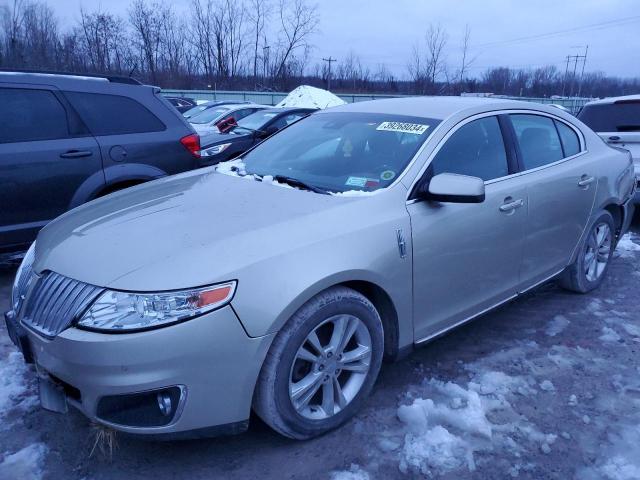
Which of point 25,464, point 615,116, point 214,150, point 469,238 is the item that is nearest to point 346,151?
point 469,238

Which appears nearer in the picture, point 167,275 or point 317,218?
point 167,275

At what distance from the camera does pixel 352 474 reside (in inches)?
88.4

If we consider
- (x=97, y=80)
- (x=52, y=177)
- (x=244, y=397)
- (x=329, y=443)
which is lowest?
(x=329, y=443)

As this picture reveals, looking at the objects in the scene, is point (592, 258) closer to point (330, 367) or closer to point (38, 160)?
point (330, 367)

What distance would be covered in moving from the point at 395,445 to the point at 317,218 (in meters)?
1.16

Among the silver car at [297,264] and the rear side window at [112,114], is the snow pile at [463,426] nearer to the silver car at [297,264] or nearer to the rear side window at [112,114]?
the silver car at [297,264]

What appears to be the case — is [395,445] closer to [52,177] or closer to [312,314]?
[312,314]

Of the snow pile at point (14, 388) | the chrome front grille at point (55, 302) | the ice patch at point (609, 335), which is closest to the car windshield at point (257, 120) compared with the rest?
the snow pile at point (14, 388)

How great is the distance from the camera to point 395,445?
243 cm

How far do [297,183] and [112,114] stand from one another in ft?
8.52

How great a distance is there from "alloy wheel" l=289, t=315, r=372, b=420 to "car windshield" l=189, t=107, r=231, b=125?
38.9 ft

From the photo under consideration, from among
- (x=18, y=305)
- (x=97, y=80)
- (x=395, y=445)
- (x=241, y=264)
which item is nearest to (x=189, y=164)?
(x=97, y=80)

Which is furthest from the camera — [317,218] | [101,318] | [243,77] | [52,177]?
[243,77]

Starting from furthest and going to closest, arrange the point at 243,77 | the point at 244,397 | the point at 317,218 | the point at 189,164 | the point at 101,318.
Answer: the point at 243,77, the point at 189,164, the point at 317,218, the point at 244,397, the point at 101,318
